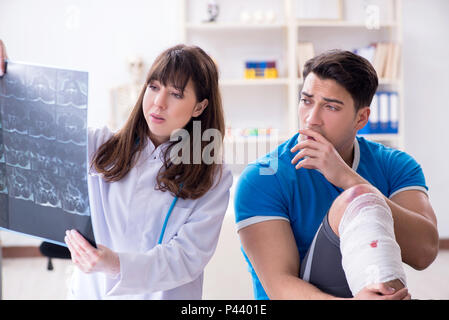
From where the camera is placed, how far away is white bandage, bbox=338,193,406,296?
0.90 m

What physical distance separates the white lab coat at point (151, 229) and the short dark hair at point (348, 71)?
39cm

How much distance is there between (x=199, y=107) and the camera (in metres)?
1.27

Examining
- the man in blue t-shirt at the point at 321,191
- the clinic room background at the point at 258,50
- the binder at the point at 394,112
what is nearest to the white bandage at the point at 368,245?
the man in blue t-shirt at the point at 321,191

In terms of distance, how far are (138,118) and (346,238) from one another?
0.59 metres

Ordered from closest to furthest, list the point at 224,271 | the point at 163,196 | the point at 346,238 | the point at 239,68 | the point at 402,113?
the point at 346,238, the point at 163,196, the point at 224,271, the point at 402,113, the point at 239,68

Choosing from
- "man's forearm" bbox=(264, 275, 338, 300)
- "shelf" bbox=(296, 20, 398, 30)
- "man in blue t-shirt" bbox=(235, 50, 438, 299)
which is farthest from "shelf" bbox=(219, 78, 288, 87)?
"man's forearm" bbox=(264, 275, 338, 300)

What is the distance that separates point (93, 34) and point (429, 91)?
2.80 m

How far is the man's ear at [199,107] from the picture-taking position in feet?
4.12

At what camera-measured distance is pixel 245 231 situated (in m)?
1.27

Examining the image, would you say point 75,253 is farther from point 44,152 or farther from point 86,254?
point 44,152

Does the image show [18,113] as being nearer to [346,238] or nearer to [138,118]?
[138,118]

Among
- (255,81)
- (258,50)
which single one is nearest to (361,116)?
(255,81)
